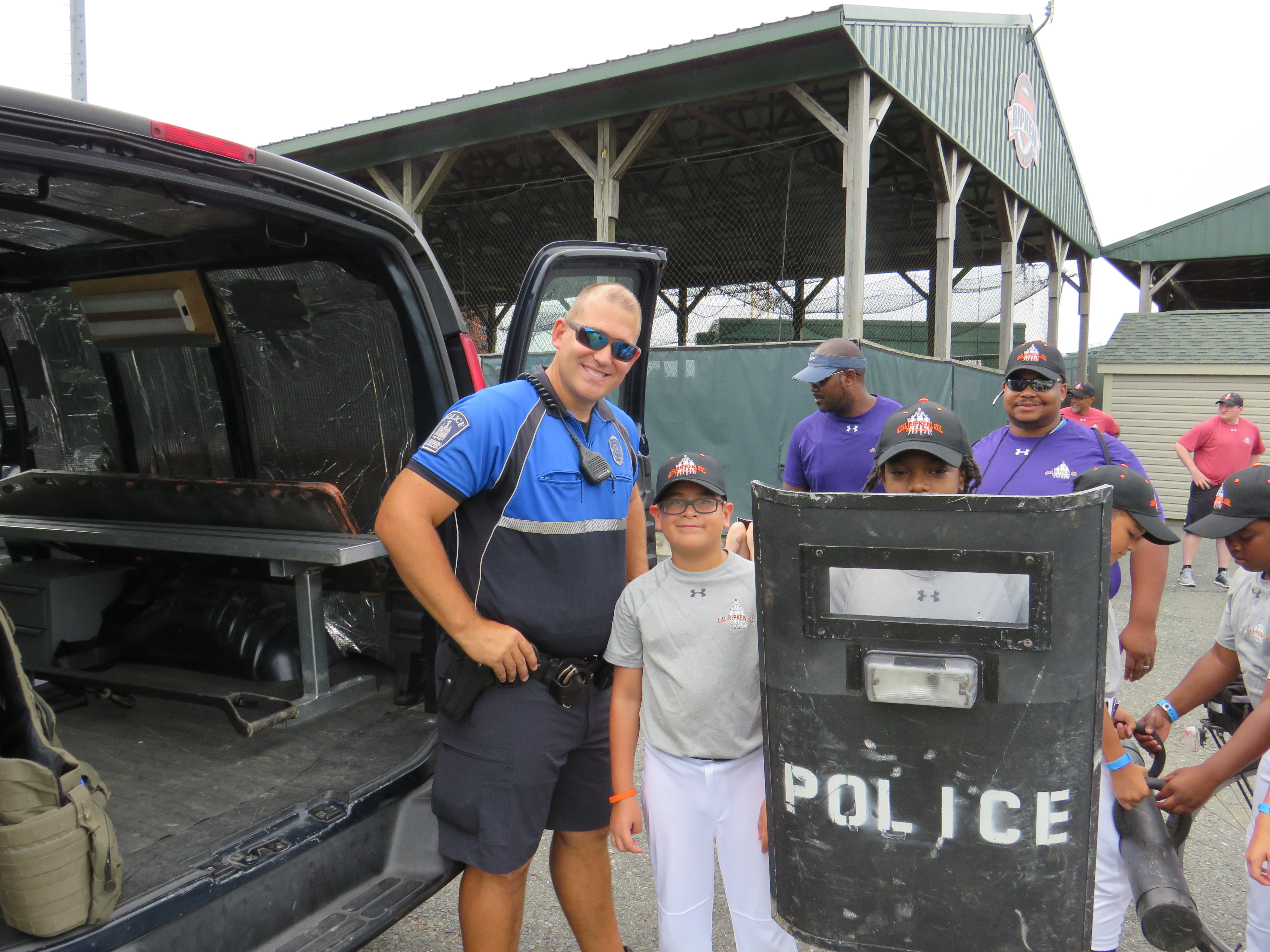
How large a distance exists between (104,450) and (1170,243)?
69.1ft

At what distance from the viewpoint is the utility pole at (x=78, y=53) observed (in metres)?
2.75

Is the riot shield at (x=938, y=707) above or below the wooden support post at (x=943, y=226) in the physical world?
below

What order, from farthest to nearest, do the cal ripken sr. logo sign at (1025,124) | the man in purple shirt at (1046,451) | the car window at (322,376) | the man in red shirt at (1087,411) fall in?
the cal ripken sr. logo sign at (1025,124) → the man in red shirt at (1087,411) → the man in purple shirt at (1046,451) → the car window at (322,376)

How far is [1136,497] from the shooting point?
2.23m

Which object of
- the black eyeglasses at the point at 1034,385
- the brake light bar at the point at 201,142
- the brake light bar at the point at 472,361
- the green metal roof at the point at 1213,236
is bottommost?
the black eyeglasses at the point at 1034,385

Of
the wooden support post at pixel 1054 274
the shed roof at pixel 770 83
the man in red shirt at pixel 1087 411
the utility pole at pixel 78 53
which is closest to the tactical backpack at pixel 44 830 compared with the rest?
the utility pole at pixel 78 53

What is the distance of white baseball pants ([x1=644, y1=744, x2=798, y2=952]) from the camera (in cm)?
189

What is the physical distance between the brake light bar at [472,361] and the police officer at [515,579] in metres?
0.36

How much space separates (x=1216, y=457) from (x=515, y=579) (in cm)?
792

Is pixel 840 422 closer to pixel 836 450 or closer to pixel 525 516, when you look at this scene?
pixel 836 450

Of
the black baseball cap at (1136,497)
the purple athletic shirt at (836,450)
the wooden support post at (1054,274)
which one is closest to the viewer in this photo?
the black baseball cap at (1136,497)

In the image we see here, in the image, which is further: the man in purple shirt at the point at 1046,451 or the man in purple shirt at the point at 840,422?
the man in purple shirt at the point at 840,422

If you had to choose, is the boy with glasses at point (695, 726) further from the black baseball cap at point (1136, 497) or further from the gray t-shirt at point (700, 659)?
the black baseball cap at point (1136, 497)

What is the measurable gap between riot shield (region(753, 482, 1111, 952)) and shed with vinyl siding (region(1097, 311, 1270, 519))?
1484 centimetres
